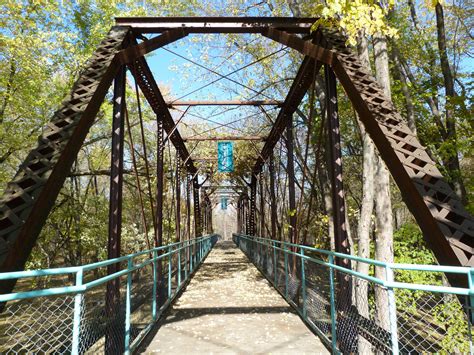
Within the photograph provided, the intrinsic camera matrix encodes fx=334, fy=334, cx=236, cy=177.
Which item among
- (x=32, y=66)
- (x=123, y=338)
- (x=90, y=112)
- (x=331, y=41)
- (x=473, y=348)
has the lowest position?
(x=123, y=338)

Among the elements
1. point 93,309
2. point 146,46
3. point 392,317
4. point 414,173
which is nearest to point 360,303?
point 392,317

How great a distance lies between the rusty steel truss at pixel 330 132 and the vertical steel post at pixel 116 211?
45mm

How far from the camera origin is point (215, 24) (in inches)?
249

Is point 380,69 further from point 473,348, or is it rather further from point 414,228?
point 414,228

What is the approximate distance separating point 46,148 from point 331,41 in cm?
466

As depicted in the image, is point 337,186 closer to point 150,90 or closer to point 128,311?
point 128,311

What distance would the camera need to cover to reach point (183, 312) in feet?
20.9

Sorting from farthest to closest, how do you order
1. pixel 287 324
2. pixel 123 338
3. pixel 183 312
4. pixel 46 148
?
pixel 183 312 < pixel 287 324 < pixel 123 338 < pixel 46 148

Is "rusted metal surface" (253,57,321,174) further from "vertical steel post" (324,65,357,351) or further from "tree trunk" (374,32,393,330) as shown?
"tree trunk" (374,32,393,330)

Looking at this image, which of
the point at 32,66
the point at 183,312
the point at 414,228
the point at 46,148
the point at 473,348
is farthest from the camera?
the point at 414,228

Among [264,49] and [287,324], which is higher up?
[264,49]

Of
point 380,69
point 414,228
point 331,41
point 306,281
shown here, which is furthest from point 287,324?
point 414,228

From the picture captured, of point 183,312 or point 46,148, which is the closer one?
point 46,148

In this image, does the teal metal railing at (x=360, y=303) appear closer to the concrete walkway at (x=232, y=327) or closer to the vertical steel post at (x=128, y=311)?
the concrete walkway at (x=232, y=327)
